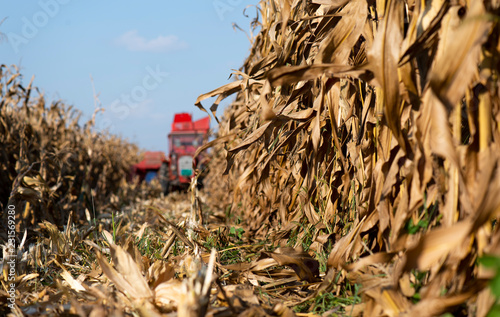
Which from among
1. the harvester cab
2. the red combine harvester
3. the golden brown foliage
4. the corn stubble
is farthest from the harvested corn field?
the harvester cab

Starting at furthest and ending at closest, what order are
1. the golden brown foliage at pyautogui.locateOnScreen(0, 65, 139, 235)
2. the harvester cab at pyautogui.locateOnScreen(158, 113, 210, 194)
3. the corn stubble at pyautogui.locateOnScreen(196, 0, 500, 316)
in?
1. the harvester cab at pyautogui.locateOnScreen(158, 113, 210, 194)
2. the golden brown foliage at pyautogui.locateOnScreen(0, 65, 139, 235)
3. the corn stubble at pyautogui.locateOnScreen(196, 0, 500, 316)

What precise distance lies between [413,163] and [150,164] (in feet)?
42.7

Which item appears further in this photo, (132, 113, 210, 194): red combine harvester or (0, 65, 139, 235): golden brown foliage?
(132, 113, 210, 194): red combine harvester

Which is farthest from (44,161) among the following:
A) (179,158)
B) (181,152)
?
(181,152)

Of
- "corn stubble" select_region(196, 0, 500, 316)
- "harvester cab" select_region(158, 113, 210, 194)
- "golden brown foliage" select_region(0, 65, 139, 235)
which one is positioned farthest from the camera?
"harvester cab" select_region(158, 113, 210, 194)

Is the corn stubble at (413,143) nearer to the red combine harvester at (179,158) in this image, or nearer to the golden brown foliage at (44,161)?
the golden brown foliage at (44,161)

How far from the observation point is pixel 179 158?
10594 millimetres

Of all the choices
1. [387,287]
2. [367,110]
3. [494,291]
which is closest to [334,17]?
[367,110]

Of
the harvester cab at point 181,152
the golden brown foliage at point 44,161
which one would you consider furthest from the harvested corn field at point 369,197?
the harvester cab at point 181,152

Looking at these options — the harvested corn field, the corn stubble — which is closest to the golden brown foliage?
the harvested corn field

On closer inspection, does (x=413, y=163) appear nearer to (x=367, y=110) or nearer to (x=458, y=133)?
(x=458, y=133)

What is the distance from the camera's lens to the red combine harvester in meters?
10.4

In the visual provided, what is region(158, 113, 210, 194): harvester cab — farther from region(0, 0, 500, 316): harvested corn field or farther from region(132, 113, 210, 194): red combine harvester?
region(0, 0, 500, 316): harvested corn field

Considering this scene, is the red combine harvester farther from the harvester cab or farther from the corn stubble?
the corn stubble
